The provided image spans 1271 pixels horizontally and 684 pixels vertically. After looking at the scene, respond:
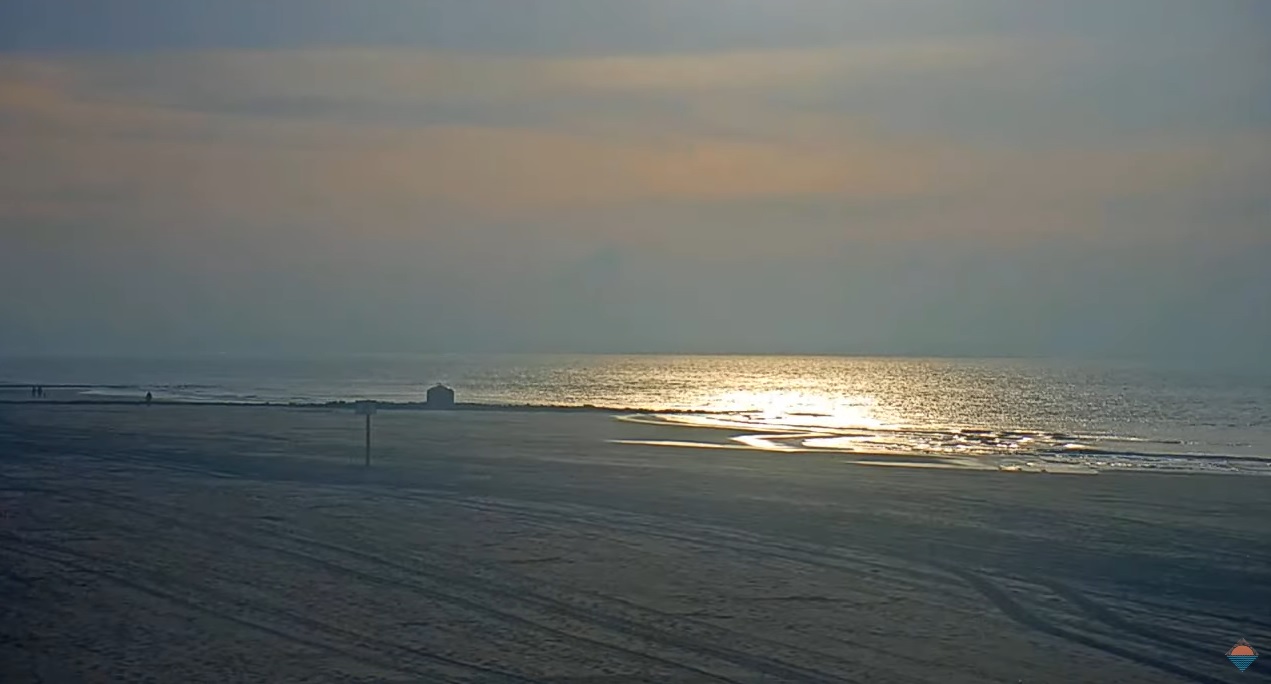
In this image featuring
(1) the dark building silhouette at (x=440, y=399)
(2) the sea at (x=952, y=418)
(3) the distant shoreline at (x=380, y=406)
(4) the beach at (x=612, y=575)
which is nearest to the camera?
(4) the beach at (x=612, y=575)

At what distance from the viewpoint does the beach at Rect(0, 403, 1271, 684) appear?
549 inches

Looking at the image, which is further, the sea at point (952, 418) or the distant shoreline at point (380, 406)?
the distant shoreline at point (380, 406)

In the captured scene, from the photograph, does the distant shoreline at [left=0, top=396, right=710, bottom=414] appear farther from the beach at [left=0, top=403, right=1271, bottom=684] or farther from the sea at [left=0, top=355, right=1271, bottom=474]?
the beach at [left=0, top=403, right=1271, bottom=684]

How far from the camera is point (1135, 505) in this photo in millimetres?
30906

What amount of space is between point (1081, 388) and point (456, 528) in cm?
14526

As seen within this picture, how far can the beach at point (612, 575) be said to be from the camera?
1395 cm

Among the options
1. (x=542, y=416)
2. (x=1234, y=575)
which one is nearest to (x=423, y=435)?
(x=542, y=416)
